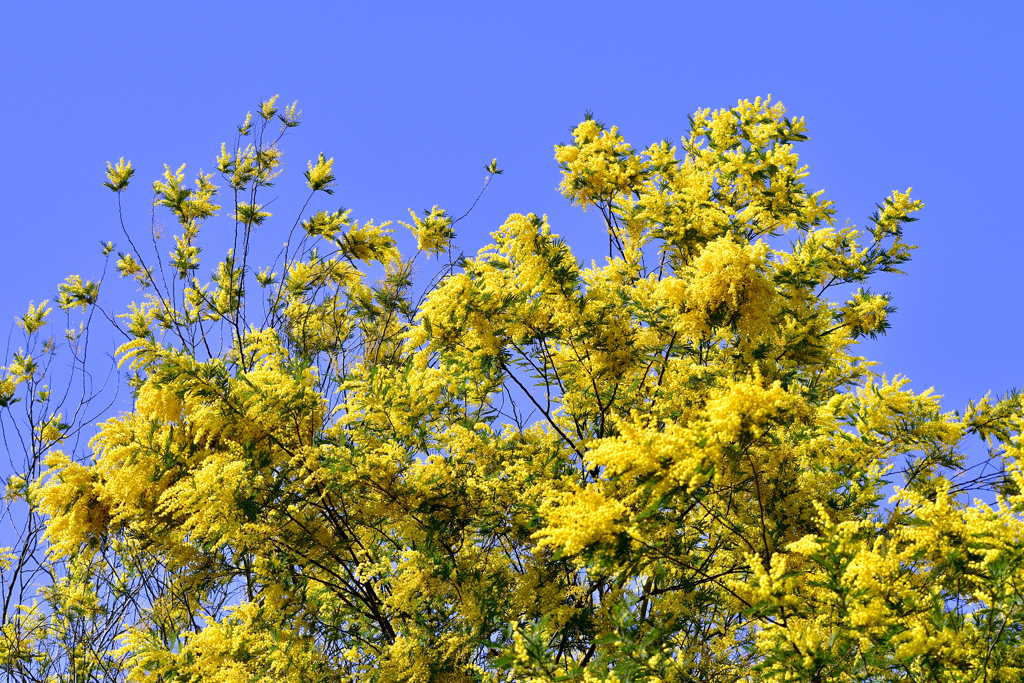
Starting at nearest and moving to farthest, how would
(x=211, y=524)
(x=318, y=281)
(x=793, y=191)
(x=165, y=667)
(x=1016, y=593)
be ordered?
(x=1016, y=593), (x=211, y=524), (x=165, y=667), (x=793, y=191), (x=318, y=281)

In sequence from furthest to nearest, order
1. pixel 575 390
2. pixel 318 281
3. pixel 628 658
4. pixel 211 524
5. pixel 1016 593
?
pixel 318 281, pixel 575 390, pixel 211 524, pixel 628 658, pixel 1016 593

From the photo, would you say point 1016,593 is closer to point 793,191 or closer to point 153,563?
point 793,191

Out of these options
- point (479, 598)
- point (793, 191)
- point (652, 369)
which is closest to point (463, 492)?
point (479, 598)

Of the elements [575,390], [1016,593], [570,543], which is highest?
[575,390]

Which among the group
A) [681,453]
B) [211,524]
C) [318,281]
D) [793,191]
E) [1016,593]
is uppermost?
[318,281]

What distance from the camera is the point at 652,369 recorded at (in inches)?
313

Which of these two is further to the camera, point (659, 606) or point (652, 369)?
point (652, 369)

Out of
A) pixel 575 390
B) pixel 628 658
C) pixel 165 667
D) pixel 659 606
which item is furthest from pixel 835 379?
pixel 165 667

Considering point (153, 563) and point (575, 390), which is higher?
point (575, 390)

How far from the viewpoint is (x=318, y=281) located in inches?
466

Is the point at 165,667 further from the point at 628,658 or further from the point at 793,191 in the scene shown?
the point at 793,191

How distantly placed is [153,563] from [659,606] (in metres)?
5.55

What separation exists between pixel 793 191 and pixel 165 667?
24.1ft

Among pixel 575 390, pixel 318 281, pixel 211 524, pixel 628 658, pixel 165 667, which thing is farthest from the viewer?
pixel 318 281
